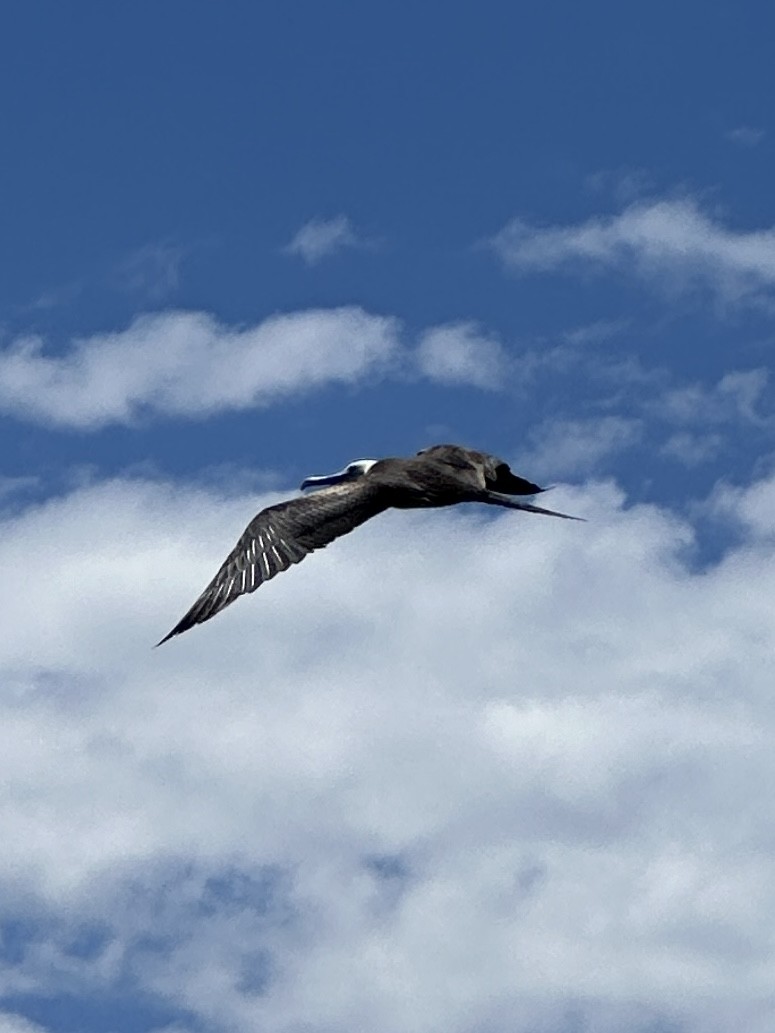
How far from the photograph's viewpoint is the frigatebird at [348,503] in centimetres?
2242

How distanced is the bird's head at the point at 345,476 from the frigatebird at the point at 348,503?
0.05 ft

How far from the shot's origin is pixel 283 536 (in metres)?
23.0

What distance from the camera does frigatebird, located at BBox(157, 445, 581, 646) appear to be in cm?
2242

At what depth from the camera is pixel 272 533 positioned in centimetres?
2302

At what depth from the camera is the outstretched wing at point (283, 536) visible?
72.7 ft

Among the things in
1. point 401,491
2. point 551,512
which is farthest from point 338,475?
point 551,512

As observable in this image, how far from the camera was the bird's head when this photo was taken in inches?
1015

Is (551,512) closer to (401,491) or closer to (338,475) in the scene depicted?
(401,491)

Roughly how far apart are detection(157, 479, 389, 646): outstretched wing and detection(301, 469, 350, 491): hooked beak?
1.54 m

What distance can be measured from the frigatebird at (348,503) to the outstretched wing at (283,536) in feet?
0.04

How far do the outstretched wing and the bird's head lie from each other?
1092mm

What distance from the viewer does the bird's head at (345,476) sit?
2578 centimetres

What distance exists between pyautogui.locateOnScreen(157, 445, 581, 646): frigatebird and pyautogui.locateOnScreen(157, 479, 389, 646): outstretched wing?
1cm

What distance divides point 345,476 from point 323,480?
0.86 metres
